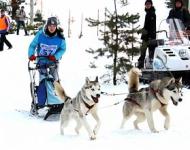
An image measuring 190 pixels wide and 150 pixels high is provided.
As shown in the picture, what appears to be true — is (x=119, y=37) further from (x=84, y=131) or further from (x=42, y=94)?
(x=84, y=131)

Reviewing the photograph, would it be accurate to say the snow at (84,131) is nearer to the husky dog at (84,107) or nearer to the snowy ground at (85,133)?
the snowy ground at (85,133)

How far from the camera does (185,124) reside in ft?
27.6

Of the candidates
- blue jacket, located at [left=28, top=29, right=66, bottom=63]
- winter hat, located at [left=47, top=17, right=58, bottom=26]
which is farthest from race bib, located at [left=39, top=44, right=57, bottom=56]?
winter hat, located at [left=47, top=17, right=58, bottom=26]

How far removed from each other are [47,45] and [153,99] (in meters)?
2.49

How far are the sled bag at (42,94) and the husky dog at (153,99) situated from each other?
5.86 ft

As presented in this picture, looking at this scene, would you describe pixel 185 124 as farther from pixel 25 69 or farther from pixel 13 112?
pixel 25 69

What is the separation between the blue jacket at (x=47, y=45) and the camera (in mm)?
9094

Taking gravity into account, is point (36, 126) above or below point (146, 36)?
below

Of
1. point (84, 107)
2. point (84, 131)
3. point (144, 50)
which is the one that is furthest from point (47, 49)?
point (144, 50)

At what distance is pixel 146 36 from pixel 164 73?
6.02ft

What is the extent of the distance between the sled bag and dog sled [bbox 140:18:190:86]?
325cm

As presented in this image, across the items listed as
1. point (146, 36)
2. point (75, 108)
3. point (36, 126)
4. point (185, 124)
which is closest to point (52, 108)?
point (36, 126)

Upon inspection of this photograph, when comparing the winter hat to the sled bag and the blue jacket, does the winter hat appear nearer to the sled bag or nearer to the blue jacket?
the blue jacket

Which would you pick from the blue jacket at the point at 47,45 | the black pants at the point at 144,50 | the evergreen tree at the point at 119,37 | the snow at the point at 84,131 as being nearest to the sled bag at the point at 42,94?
the snow at the point at 84,131
